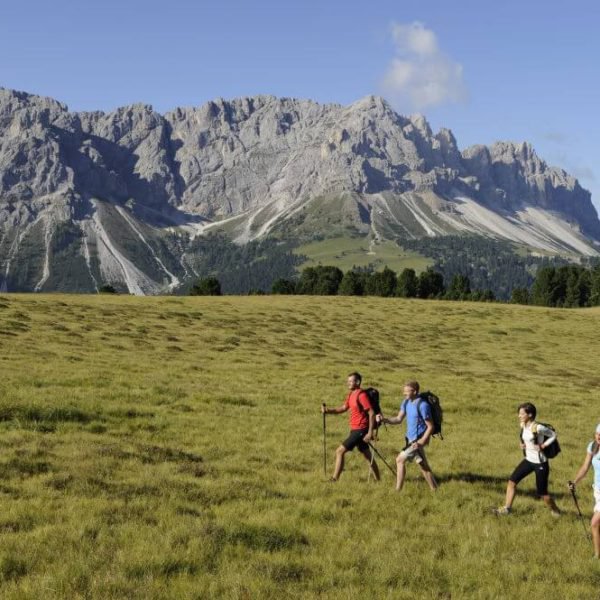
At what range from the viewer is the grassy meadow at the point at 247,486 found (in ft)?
34.6

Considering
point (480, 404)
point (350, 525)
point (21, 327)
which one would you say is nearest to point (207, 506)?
point (350, 525)

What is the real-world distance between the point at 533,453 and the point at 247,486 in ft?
23.3

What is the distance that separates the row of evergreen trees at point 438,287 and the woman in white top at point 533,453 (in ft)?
430

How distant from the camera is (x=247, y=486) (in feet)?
51.6

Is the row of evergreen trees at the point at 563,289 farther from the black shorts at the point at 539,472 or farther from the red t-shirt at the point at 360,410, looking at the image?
the black shorts at the point at 539,472

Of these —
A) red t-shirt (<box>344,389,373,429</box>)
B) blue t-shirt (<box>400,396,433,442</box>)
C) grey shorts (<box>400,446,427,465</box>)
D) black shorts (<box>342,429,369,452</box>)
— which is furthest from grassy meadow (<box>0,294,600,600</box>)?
red t-shirt (<box>344,389,373,429</box>)

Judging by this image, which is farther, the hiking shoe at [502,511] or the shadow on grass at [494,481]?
the shadow on grass at [494,481]

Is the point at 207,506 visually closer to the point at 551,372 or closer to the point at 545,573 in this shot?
the point at 545,573

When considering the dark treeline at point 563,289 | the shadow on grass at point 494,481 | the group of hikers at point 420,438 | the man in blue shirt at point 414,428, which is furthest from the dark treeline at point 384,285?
the man in blue shirt at point 414,428

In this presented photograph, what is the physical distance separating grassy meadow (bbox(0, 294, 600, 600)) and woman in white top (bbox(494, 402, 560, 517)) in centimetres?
38

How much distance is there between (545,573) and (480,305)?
294ft

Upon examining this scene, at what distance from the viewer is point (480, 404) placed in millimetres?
32594

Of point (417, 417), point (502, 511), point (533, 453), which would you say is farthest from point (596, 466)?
point (417, 417)

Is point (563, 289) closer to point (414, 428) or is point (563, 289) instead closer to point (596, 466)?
point (414, 428)
